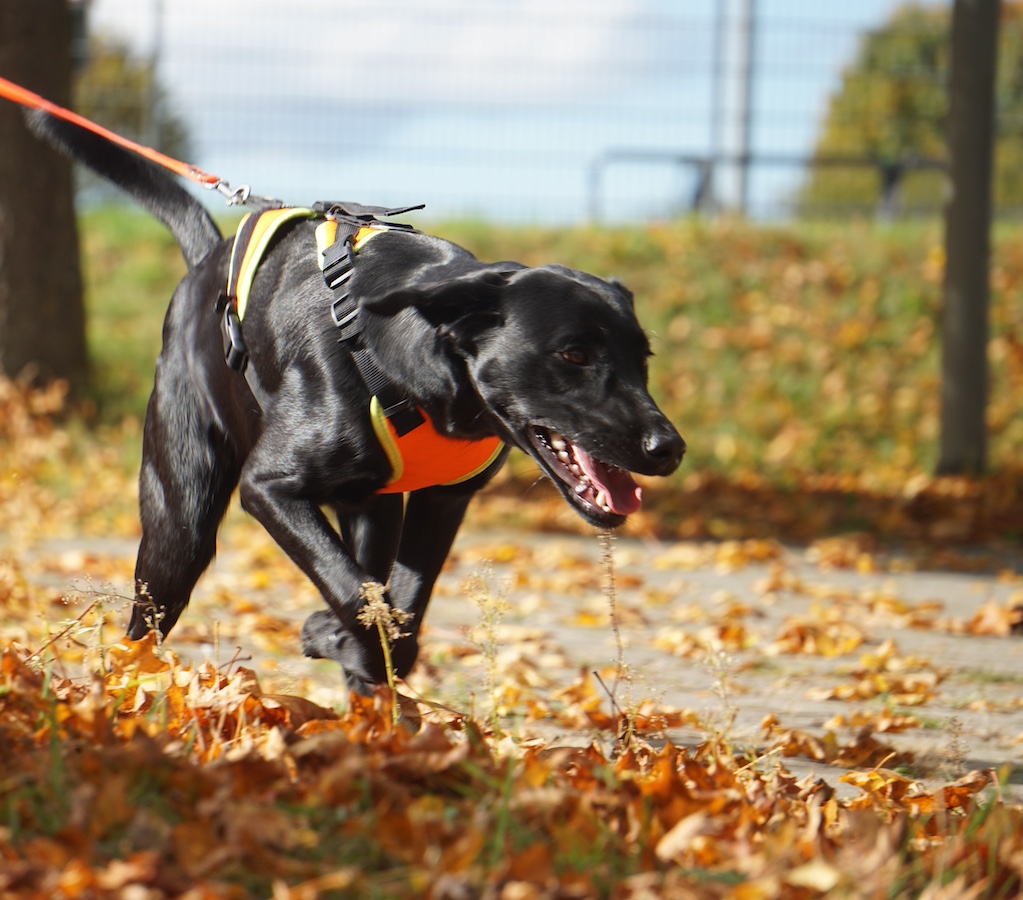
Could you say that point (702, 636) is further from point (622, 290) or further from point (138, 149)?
point (138, 149)

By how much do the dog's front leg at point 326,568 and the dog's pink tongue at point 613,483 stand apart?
1.84 feet

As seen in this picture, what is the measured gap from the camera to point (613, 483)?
2820mm

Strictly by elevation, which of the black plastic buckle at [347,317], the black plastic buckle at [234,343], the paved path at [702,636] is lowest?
the paved path at [702,636]

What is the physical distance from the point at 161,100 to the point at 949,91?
732cm

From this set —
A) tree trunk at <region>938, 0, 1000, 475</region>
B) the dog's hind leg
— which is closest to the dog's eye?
the dog's hind leg

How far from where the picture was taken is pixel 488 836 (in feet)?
6.40

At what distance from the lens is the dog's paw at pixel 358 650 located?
112 inches

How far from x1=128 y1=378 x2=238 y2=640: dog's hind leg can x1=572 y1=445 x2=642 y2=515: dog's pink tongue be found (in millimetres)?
1024

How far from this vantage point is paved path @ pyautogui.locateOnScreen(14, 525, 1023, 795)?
337 cm

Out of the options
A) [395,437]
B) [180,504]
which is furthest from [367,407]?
[180,504]

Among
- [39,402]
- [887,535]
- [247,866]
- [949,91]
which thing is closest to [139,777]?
[247,866]

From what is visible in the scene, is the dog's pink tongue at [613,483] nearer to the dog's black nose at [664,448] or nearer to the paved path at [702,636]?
the dog's black nose at [664,448]

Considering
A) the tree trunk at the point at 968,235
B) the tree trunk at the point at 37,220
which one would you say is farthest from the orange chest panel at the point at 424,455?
the tree trunk at the point at 37,220

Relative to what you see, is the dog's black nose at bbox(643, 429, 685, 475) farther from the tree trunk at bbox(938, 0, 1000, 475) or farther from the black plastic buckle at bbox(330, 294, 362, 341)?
the tree trunk at bbox(938, 0, 1000, 475)
